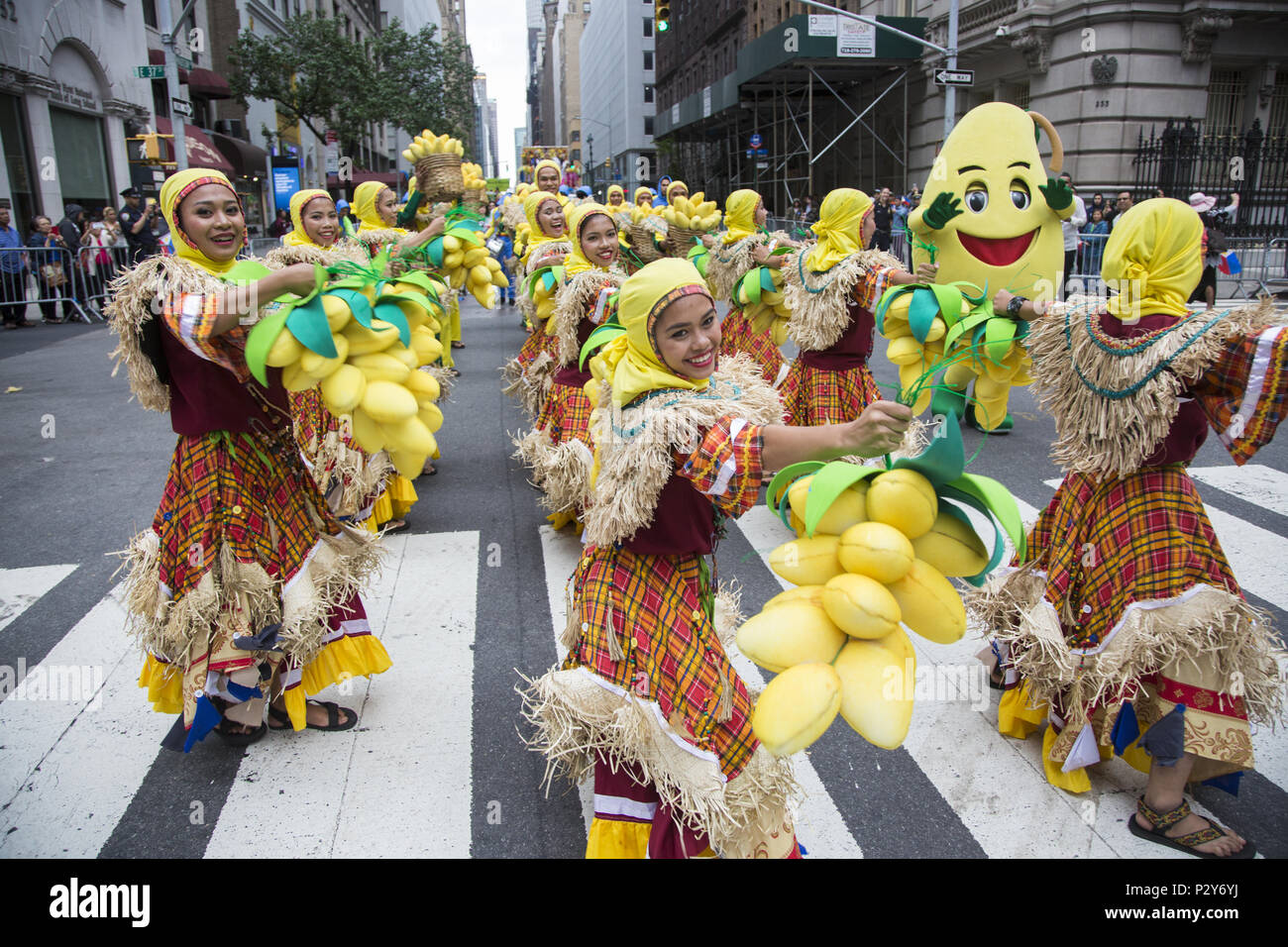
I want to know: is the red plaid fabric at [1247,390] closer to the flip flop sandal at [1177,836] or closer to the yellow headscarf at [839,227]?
the flip flop sandal at [1177,836]

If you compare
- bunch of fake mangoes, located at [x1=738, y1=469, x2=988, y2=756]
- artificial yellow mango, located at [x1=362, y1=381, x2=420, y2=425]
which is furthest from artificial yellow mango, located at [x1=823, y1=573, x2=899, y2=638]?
artificial yellow mango, located at [x1=362, y1=381, x2=420, y2=425]

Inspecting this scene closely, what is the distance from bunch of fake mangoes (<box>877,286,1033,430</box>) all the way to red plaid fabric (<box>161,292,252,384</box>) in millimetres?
2218

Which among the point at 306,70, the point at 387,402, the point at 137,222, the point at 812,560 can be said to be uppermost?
the point at 306,70

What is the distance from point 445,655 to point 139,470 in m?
4.55

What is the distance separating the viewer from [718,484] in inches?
85.4

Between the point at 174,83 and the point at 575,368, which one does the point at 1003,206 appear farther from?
the point at 174,83

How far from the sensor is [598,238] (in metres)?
5.84

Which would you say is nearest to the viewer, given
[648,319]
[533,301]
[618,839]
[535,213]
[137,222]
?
[648,319]

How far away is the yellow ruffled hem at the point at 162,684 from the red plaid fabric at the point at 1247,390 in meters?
3.75

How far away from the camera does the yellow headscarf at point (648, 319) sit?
2.35m

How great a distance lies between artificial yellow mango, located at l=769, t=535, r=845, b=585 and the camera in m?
1.94

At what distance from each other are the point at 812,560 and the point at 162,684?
275 centimetres

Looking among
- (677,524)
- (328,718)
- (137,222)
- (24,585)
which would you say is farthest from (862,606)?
(137,222)
